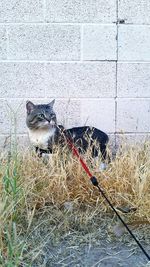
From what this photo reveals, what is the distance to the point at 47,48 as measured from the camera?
3949mm

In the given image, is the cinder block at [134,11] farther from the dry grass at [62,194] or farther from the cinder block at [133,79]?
the dry grass at [62,194]

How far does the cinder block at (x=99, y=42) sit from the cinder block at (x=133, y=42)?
64 millimetres

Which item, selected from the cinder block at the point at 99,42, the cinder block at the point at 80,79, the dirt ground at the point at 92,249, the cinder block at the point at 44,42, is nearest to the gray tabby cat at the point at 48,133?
the cinder block at the point at 80,79

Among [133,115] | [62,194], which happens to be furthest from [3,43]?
[62,194]

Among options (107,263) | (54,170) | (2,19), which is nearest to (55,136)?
(54,170)

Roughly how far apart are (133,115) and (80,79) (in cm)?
61

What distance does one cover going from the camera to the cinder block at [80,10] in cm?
387

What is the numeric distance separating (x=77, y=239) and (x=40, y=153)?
3.65ft

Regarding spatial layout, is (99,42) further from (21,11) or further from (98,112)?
(21,11)

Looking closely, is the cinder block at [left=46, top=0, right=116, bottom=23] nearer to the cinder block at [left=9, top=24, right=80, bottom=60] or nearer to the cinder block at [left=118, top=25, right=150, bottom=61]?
the cinder block at [left=9, top=24, right=80, bottom=60]

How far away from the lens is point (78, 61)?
13.1ft

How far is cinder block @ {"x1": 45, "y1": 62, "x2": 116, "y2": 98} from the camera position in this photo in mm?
4008

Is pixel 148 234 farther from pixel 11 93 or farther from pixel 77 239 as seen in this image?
pixel 11 93

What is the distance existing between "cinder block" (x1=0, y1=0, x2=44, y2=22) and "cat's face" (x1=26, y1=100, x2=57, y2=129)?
0.80 m
